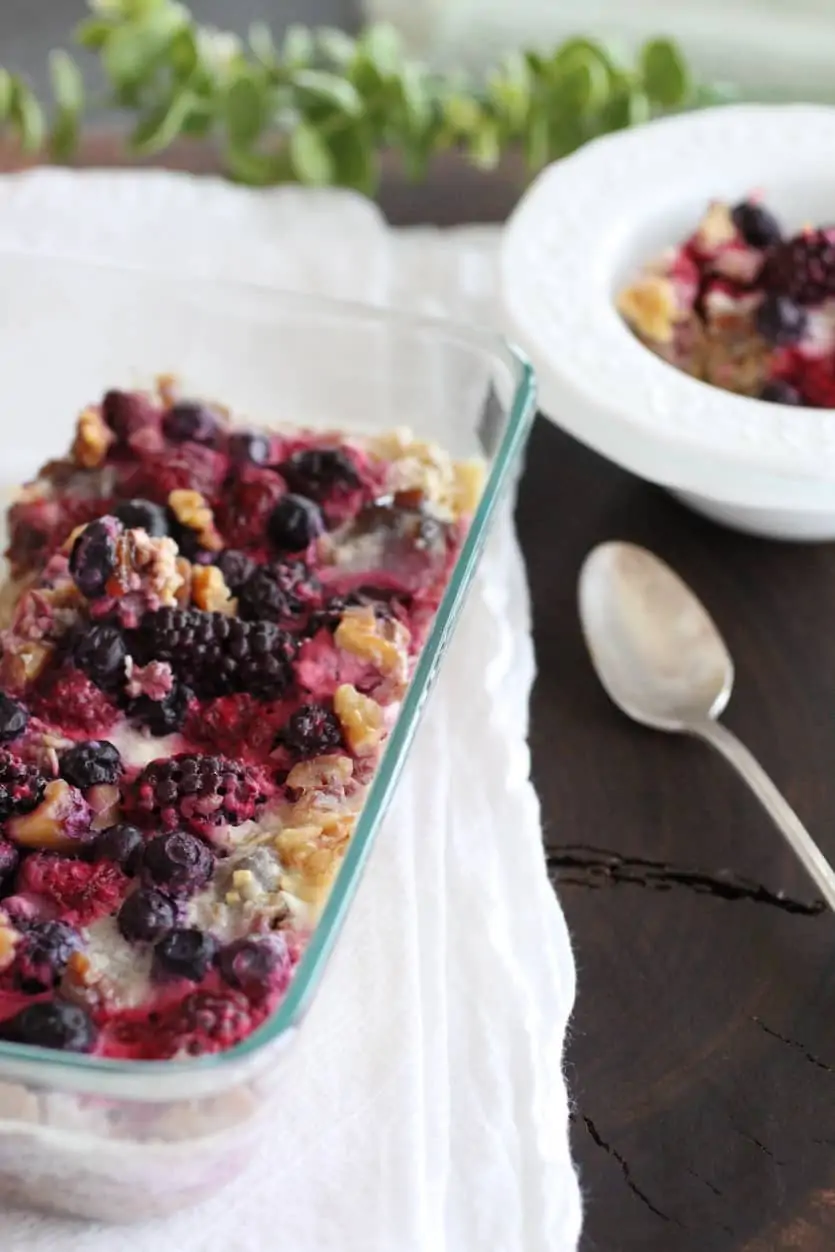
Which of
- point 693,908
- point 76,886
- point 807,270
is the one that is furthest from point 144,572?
point 807,270

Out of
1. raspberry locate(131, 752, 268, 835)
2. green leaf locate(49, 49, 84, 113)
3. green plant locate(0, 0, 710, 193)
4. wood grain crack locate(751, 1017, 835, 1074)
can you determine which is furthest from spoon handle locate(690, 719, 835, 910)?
green leaf locate(49, 49, 84, 113)

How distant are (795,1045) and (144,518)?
2.24 ft

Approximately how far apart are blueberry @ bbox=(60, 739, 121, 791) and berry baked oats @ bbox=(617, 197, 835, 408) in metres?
0.73

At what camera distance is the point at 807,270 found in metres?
1.54

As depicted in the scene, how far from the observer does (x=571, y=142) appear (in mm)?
1896

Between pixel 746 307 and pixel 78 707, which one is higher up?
pixel 746 307

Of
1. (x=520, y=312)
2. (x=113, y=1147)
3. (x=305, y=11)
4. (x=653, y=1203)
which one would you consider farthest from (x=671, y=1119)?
(x=305, y=11)

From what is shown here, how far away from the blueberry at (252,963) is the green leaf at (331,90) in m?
1.18

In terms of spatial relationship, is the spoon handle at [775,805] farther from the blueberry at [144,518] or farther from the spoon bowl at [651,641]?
the blueberry at [144,518]

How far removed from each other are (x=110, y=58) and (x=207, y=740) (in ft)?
3.38

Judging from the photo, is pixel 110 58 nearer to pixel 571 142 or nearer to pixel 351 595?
pixel 571 142

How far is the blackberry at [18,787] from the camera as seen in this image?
1.09m

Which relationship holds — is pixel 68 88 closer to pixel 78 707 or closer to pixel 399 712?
pixel 78 707

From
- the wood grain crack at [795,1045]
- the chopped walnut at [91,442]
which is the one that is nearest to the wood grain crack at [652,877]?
the wood grain crack at [795,1045]
